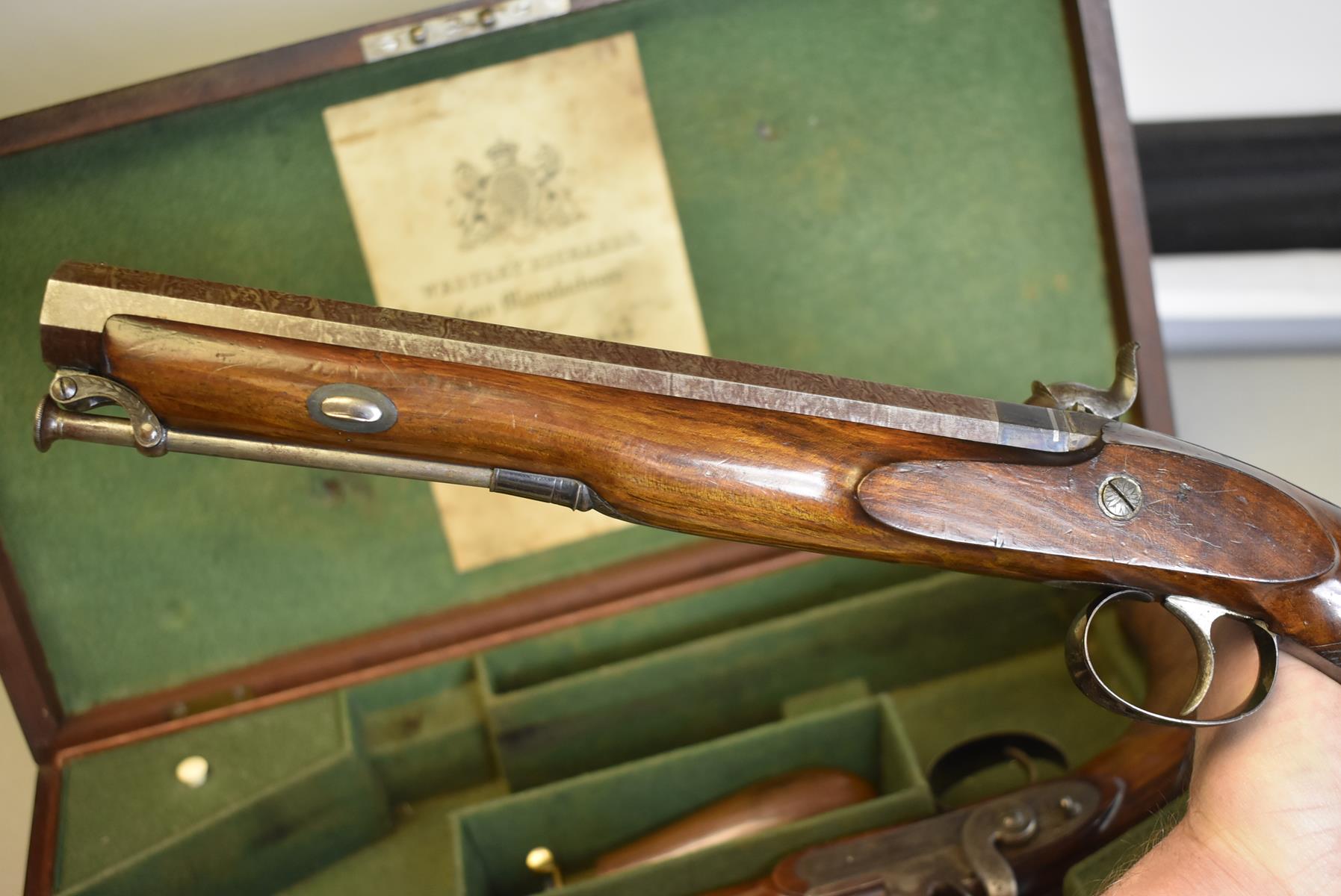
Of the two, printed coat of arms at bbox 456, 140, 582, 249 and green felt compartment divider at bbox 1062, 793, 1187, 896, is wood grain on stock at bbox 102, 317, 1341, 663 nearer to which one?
green felt compartment divider at bbox 1062, 793, 1187, 896

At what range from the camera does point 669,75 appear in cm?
193

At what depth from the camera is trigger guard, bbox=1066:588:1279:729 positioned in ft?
4.40

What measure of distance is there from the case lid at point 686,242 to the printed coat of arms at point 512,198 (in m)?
0.18

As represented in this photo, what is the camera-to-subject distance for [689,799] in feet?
5.85

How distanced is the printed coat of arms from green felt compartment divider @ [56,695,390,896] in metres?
0.92

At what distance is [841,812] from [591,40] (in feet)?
4.55

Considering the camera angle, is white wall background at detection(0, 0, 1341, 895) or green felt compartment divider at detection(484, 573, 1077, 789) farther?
white wall background at detection(0, 0, 1341, 895)

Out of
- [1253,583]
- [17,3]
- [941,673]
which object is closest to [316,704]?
[941,673]

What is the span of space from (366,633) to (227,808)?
40 centimetres

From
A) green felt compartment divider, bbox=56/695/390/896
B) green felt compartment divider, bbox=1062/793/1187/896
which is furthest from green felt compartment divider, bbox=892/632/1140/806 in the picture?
green felt compartment divider, bbox=56/695/390/896

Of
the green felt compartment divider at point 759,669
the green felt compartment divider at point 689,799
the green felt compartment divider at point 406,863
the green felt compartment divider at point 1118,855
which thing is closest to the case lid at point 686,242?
the green felt compartment divider at point 759,669

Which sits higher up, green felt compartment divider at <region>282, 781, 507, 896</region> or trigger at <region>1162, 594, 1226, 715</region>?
trigger at <region>1162, 594, 1226, 715</region>

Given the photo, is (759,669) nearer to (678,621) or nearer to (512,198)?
(678,621)

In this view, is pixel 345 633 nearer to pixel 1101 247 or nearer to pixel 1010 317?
pixel 1010 317
